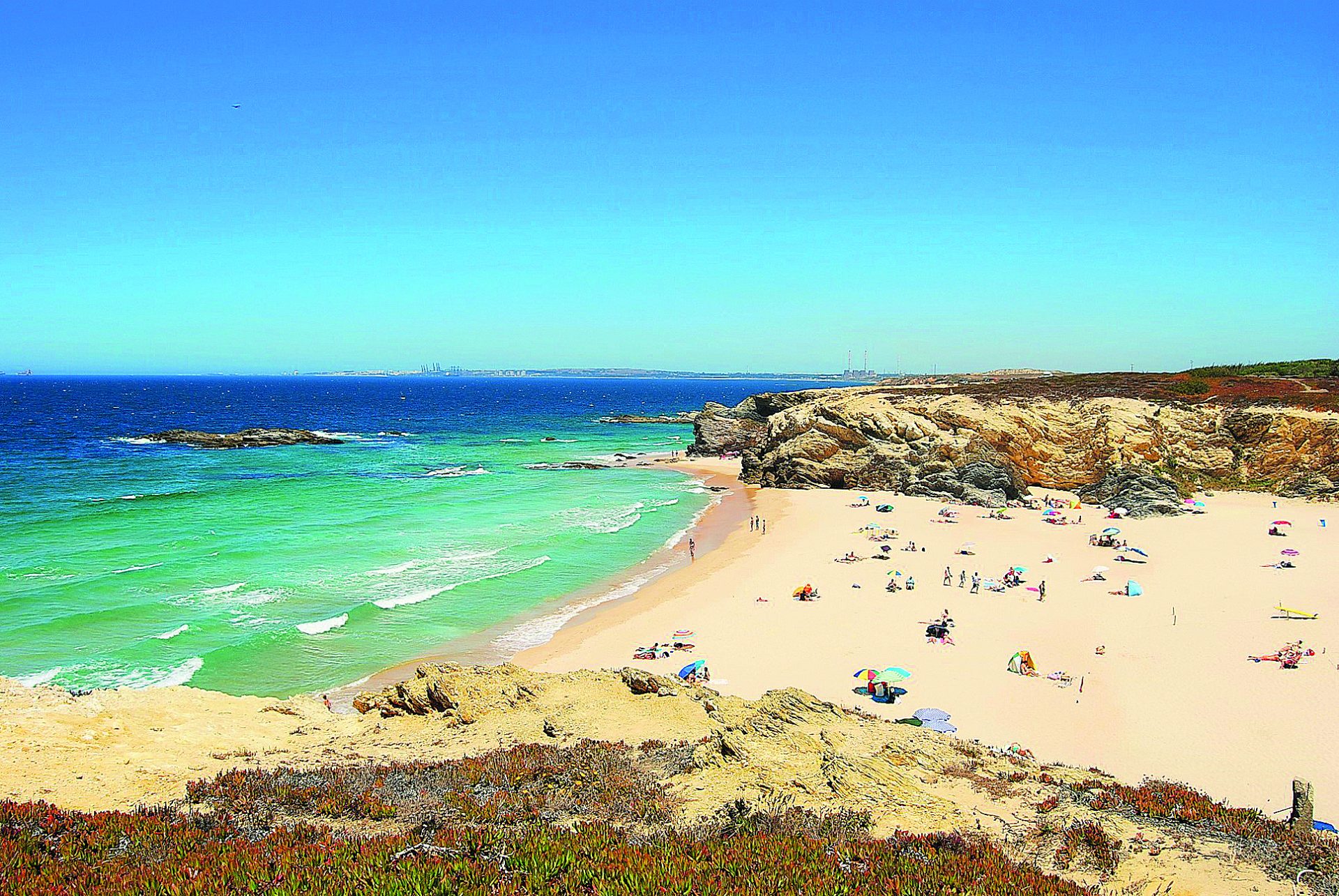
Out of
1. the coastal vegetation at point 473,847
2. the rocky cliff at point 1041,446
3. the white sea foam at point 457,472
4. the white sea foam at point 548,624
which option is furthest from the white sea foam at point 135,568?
the rocky cliff at point 1041,446

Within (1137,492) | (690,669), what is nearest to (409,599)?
(690,669)

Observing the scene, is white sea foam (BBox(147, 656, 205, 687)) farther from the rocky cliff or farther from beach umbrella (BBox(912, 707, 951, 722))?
the rocky cliff

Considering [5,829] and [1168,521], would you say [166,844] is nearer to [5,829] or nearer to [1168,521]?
[5,829]

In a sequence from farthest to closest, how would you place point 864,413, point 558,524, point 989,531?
point 864,413 < point 558,524 < point 989,531

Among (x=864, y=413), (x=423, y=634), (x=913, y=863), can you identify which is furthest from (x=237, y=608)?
(x=864, y=413)

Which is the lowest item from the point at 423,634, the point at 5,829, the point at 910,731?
the point at 423,634

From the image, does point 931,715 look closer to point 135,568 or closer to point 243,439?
point 135,568

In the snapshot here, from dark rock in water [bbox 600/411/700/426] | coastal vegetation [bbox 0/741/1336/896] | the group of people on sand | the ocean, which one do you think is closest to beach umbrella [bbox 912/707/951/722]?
the group of people on sand

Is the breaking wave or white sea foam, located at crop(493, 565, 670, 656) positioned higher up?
the breaking wave
